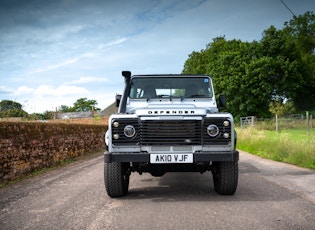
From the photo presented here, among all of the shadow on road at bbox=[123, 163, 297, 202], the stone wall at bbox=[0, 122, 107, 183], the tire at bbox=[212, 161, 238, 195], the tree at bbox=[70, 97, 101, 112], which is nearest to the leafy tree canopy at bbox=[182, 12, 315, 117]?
the stone wall at bbox=[0, 122, 107, 183]

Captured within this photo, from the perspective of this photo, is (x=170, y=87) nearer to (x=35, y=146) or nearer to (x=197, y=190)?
(x=197, y=190)

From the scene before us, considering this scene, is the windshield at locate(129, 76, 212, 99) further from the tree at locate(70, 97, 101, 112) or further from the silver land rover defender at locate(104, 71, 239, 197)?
the tree at locate(70, 97, 101, 112)

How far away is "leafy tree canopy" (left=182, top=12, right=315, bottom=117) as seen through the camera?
4134cm

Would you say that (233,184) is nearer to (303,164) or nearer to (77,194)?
(77,194)

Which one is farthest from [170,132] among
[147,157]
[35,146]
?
[35,146]

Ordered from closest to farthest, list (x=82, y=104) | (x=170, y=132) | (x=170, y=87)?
(x=170, y=132) < (x=170, y=87) < (x=82, y=104)

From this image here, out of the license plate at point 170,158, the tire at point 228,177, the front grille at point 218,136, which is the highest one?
the front grille at point 218,136

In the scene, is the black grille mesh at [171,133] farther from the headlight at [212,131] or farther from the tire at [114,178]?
the tire at [114,178]

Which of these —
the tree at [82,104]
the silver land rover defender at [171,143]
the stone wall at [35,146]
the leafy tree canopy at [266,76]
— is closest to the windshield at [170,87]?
the silver land rover defender at [171,143]

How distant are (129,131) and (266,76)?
38.6 metres

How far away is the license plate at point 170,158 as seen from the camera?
510cm

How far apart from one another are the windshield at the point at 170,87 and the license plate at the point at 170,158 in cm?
185

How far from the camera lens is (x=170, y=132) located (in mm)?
5207

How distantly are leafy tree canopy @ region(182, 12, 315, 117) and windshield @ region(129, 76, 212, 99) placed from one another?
35999 mm
